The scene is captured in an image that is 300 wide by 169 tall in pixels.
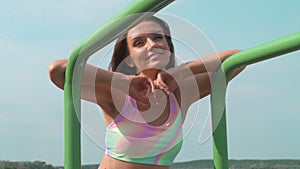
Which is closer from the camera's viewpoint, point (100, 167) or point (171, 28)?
point (171, 28)

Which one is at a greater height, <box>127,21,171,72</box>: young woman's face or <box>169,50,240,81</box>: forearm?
<box>127,21,171,72</box>: young woman's face

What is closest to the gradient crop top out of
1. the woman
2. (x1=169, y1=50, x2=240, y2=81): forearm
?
the woman

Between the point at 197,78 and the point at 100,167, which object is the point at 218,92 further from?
the point at 100,167

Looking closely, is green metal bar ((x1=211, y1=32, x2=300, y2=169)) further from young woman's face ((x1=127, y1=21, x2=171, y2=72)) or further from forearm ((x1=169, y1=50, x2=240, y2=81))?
young woman's face ((x1=127, y1=21, x2=171, y2=72))

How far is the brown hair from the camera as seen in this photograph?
41.0 inches

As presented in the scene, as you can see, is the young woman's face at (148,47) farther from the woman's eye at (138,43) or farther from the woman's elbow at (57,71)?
the woman's elbow at (57,71)

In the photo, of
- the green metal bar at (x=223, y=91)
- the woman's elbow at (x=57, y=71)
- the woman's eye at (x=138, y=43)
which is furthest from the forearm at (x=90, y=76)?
the green metal bar at (x=223, y=91)

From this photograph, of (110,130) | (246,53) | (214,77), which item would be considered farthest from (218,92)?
(110,130)

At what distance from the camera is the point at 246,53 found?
3.26 feet

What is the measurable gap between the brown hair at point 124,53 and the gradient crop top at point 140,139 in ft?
0.22

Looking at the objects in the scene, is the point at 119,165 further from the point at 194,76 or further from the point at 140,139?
the point at 194,76

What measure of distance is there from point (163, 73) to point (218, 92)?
176 mm

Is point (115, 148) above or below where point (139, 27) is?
below

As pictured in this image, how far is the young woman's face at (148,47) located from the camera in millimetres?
1017
